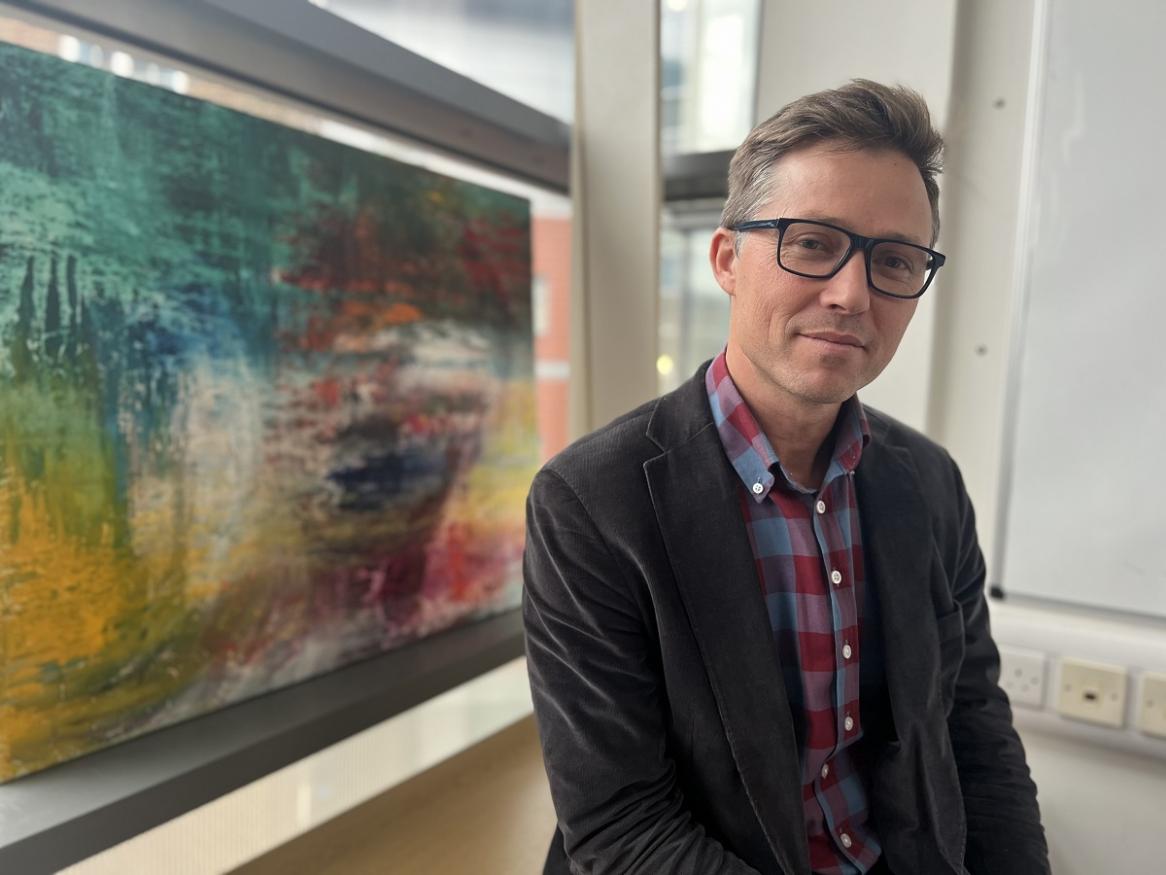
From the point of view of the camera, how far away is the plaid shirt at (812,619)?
3.02 feet

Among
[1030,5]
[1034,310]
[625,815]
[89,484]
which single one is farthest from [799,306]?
[1030,5]

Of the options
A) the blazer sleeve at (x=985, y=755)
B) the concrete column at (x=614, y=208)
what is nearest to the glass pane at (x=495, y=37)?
the concrete column at (x=614, y=208)

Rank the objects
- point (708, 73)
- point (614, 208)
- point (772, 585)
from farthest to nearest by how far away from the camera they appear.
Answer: point (708, 73) < point (614, 208) < point (772, 585)

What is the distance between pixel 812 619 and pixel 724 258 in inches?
17.3

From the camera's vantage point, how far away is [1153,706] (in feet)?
4.05

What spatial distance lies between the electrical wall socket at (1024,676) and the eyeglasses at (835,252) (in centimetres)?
80

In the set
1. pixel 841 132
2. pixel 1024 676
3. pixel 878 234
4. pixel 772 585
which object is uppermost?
pixel 841 132

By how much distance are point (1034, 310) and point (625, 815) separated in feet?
3.46

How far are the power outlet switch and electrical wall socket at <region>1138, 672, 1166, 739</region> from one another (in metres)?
0.14

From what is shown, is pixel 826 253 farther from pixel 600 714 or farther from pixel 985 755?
pixel 985 755

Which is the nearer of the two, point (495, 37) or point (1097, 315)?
point (1097, 315)

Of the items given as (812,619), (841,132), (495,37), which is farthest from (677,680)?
(495,37)

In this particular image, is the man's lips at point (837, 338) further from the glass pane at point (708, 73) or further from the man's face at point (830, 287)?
the glass pane at point (708, 73)

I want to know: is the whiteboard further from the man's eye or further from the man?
the man's eye
